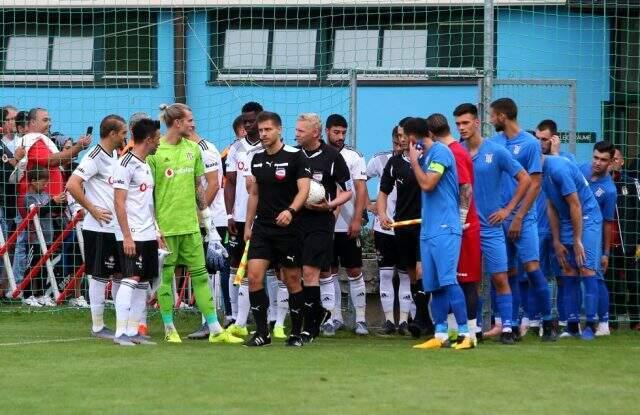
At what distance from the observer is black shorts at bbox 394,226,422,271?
13891mm

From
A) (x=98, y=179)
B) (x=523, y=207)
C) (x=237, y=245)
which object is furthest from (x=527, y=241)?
(x=98, y=179)

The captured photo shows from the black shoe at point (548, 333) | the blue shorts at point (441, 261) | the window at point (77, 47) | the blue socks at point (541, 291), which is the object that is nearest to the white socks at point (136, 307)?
the blue shorts at point (441, 261)

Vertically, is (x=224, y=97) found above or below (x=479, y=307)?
above

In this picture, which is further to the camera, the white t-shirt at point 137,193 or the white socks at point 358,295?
the white socks at point 358,295

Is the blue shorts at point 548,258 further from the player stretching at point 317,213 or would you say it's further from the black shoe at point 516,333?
the player stretching at point 317,213

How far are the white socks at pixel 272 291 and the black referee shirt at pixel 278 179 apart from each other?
2.00m

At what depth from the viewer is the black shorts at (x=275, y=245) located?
12.0 m

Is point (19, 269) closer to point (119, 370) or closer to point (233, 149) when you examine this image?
point (233, 149)

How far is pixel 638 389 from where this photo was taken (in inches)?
357

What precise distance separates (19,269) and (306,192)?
6.40 m

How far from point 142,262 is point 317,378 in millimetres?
3205

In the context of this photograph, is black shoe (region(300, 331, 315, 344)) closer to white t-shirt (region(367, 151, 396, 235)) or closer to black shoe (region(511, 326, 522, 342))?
black shoe (region(511, 326, 522, 342))

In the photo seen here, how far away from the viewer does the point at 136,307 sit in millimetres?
12445

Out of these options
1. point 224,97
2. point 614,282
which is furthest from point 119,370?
point 224,97
